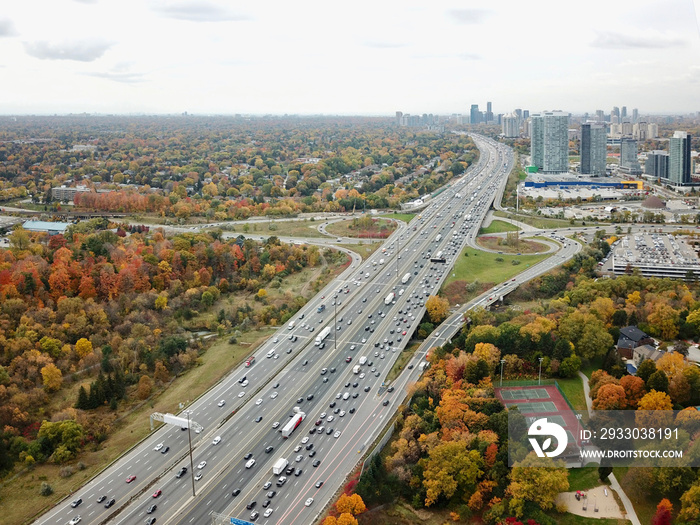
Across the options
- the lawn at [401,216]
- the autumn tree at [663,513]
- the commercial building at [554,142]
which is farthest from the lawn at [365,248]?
the commercial building at [554,142]

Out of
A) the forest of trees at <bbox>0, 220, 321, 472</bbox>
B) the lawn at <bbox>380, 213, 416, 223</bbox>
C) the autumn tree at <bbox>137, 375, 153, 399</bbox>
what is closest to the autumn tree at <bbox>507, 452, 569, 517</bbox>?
the forest of trees at <bbox>0, 220, 321, 472</bbox>

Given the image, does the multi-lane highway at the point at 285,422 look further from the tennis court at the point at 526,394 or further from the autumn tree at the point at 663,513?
the autumn tree at the point at 663,513

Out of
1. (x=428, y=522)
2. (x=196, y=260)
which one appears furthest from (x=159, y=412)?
(x=196, y=260)

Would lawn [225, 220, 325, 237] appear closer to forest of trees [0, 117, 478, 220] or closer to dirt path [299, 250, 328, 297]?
forest of trees [0, 117, 478, 220]

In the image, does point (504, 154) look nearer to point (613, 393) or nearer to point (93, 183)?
point (93, 183)

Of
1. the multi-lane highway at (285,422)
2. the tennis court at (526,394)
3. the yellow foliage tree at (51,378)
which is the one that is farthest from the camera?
the yellow foliage tree at (51,378)

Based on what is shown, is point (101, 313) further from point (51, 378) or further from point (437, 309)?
point (437, 309)

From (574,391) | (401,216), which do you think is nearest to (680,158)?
(401,216)
